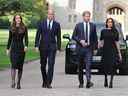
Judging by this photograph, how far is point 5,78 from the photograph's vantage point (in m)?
22.5

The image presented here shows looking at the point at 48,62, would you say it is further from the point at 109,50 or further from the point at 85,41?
the point at 109,50

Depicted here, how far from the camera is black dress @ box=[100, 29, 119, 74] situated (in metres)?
19.0

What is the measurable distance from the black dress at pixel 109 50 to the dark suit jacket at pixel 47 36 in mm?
1421

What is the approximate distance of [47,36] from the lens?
18469 mm

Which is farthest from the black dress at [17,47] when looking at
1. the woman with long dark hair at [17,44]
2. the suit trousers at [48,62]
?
the suit trousers at [48,62]

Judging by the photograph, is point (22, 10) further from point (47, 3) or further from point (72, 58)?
point (47, 3)

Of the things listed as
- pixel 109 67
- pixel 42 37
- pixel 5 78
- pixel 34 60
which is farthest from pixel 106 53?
pixel 34 60

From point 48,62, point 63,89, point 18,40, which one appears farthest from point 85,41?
point 18,40

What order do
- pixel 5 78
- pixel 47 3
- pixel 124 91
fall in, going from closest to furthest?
pixel 124 91 → pixel 5 78 → pixel 47 3

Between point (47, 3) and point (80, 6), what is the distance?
21.7ft

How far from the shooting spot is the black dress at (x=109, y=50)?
18969 millimetres

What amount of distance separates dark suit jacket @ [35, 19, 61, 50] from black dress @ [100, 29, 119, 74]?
1.42 meters

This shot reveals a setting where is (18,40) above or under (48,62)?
above

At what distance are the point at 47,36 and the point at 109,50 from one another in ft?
5.96
